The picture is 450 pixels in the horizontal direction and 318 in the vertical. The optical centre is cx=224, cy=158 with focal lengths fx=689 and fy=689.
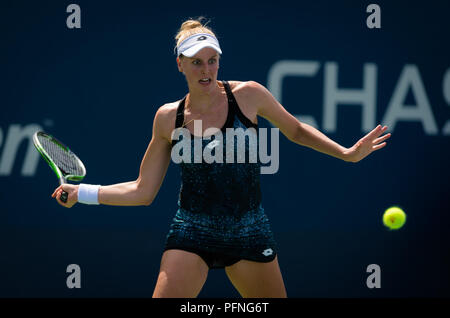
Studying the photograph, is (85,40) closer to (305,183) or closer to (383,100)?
(305,183)

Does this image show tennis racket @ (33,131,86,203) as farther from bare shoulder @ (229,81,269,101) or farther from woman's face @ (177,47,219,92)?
bare shoulder @ (229,81,269,101)

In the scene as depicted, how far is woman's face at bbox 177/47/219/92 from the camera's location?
11.0ft

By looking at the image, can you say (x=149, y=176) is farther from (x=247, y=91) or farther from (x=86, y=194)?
(x=247, y=91)

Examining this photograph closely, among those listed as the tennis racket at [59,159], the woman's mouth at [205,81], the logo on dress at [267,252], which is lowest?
the logo on dress at [267,252]

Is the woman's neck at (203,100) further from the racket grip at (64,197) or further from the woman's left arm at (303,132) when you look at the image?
the racket grip at (64,197)

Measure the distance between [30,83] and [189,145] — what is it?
7.74ft

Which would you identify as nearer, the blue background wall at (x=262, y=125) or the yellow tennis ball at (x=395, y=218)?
the yellow tennis ball at (x=395, y=218)

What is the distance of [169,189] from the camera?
531cm

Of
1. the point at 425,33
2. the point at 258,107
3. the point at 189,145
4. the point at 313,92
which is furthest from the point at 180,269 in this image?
the point at 425,33

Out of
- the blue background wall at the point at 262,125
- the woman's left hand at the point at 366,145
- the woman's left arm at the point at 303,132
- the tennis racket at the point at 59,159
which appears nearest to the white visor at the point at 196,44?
the woman's left arm at the point at 303,132

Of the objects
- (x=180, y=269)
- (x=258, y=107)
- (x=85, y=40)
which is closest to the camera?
(x=180, y=269)

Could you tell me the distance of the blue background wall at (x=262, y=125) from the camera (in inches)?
205

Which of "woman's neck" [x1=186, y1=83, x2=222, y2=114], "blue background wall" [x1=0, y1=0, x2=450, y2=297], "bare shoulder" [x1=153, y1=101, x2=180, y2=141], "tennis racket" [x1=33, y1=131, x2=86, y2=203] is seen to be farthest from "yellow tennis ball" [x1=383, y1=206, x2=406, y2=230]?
"tennis racket" [x1=33, y1=131, x2=86, y2=203]
